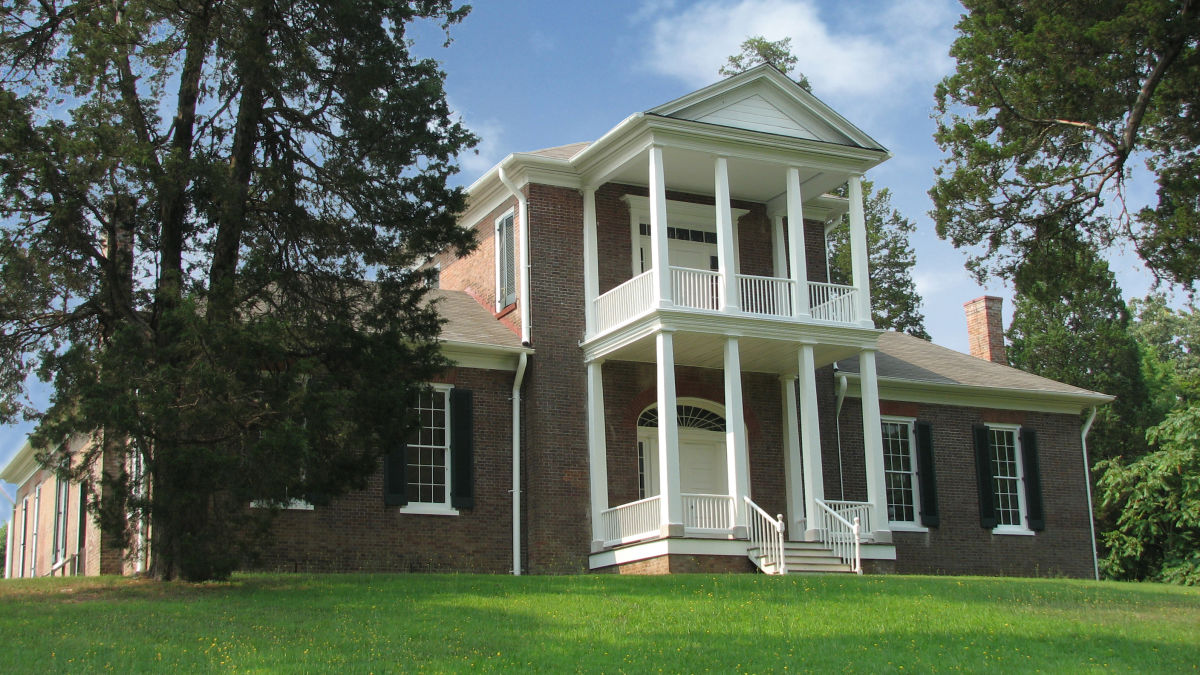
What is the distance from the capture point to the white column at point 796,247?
836 inches

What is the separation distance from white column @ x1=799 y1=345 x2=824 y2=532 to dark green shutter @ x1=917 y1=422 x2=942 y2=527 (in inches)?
159

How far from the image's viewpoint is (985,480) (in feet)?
81.3

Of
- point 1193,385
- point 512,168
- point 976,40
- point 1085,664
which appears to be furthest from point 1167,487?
point 1085,664

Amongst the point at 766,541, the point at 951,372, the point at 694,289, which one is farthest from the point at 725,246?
the point at 951,372

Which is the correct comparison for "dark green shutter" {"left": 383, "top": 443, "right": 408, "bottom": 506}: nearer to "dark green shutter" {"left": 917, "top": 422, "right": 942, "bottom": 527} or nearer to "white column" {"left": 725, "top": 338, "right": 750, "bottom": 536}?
"white column" {"left": 725, "top": 338, "right": 750, "bottom": 536}

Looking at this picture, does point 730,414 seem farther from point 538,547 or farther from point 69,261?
point 69,261

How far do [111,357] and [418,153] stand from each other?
4734mm

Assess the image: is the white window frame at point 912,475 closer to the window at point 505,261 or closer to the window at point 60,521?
the window at point 505,261

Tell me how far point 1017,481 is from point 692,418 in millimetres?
7323

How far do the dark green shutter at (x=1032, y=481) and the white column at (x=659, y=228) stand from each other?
9.50 metres

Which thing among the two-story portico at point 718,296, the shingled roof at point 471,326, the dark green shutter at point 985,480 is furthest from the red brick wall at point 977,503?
the shingled roof at point 471,326

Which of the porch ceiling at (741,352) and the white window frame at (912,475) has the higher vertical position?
the porch ceiling at (741,352)

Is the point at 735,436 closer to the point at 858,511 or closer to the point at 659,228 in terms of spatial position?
the point at 858,511

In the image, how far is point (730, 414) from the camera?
65.9 feet
